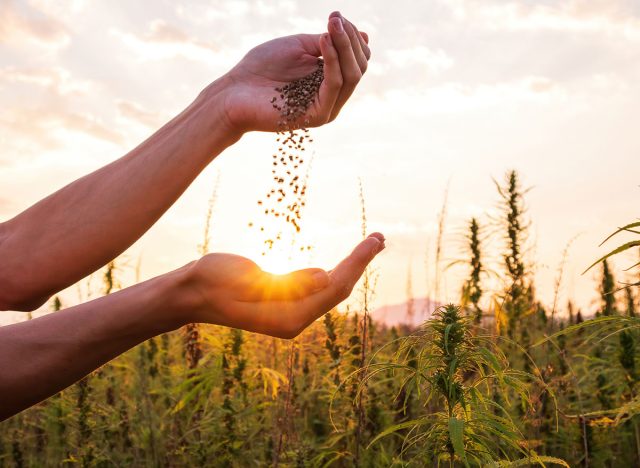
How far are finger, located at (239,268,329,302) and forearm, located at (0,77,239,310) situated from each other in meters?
0.81

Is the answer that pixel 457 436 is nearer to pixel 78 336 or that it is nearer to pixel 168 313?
pixel 168 313

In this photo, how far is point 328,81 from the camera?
237 cm

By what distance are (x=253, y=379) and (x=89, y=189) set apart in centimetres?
180

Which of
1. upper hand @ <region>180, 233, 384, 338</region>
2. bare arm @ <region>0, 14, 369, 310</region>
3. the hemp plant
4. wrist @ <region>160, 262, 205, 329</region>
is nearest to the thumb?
upper hand @ <region>180, 233, 384, 338</region>

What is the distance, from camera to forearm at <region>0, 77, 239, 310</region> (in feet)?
8.87

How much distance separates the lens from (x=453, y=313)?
2049 millimetres

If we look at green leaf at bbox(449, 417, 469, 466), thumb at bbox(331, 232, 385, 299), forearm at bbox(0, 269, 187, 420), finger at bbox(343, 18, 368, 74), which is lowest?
green leaf at bbox(449, 417, 469, 466)

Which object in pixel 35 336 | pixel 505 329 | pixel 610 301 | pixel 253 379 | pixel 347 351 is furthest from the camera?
pixel 610 301

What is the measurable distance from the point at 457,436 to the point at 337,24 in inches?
54.4

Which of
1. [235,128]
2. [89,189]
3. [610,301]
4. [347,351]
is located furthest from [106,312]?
[610,301]

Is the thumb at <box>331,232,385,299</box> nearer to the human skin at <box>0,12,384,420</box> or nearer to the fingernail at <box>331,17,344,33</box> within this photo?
the human skin at <box>0,12,384,420</box>

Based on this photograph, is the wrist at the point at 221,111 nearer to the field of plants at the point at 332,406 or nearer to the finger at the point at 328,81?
the finger at the point at 328,81

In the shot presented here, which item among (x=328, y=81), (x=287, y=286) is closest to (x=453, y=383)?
(x=287, y=286)

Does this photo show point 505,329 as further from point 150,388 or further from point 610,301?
point 150,388
